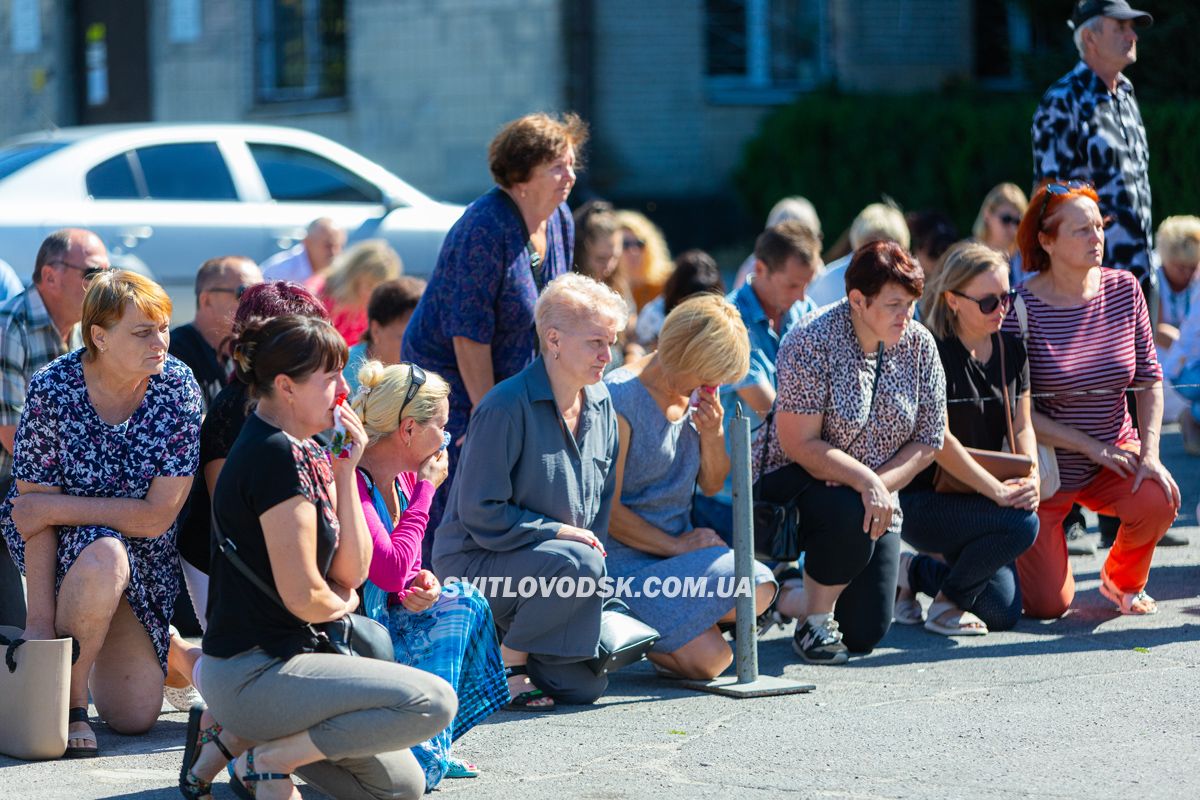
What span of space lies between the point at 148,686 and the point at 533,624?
4.16 ft

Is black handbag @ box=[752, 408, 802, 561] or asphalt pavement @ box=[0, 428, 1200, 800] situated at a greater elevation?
black handbag @ box=[752, 408, 802, 561]

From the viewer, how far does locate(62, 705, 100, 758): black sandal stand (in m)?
5.02

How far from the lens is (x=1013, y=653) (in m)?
6.24

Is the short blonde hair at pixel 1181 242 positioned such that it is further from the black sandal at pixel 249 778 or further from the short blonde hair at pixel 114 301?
the black sandal at pixel 249 778

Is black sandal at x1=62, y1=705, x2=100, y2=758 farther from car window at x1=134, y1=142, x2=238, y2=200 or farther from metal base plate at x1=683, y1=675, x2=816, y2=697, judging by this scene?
car window at x1=134, y1=142, x2=238, y2=200

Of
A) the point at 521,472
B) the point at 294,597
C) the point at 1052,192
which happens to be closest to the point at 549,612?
the point at 521,472

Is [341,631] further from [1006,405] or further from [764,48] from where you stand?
[764,48]

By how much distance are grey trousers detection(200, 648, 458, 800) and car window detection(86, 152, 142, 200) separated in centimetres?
684

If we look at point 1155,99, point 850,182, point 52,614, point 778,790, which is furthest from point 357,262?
point 1155,99

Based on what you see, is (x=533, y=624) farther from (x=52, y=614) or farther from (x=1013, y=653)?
(x=1013, y=653)

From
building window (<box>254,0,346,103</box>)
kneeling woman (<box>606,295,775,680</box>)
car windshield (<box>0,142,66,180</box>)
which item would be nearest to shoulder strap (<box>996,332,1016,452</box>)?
kneeling woman (<box>606,295,775,680</box>)

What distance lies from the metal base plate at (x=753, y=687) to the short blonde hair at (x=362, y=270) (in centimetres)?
315

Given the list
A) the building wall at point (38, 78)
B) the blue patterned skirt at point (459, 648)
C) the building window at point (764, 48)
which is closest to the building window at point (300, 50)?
the building wall at point (38, 78)

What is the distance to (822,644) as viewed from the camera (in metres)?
6.14
